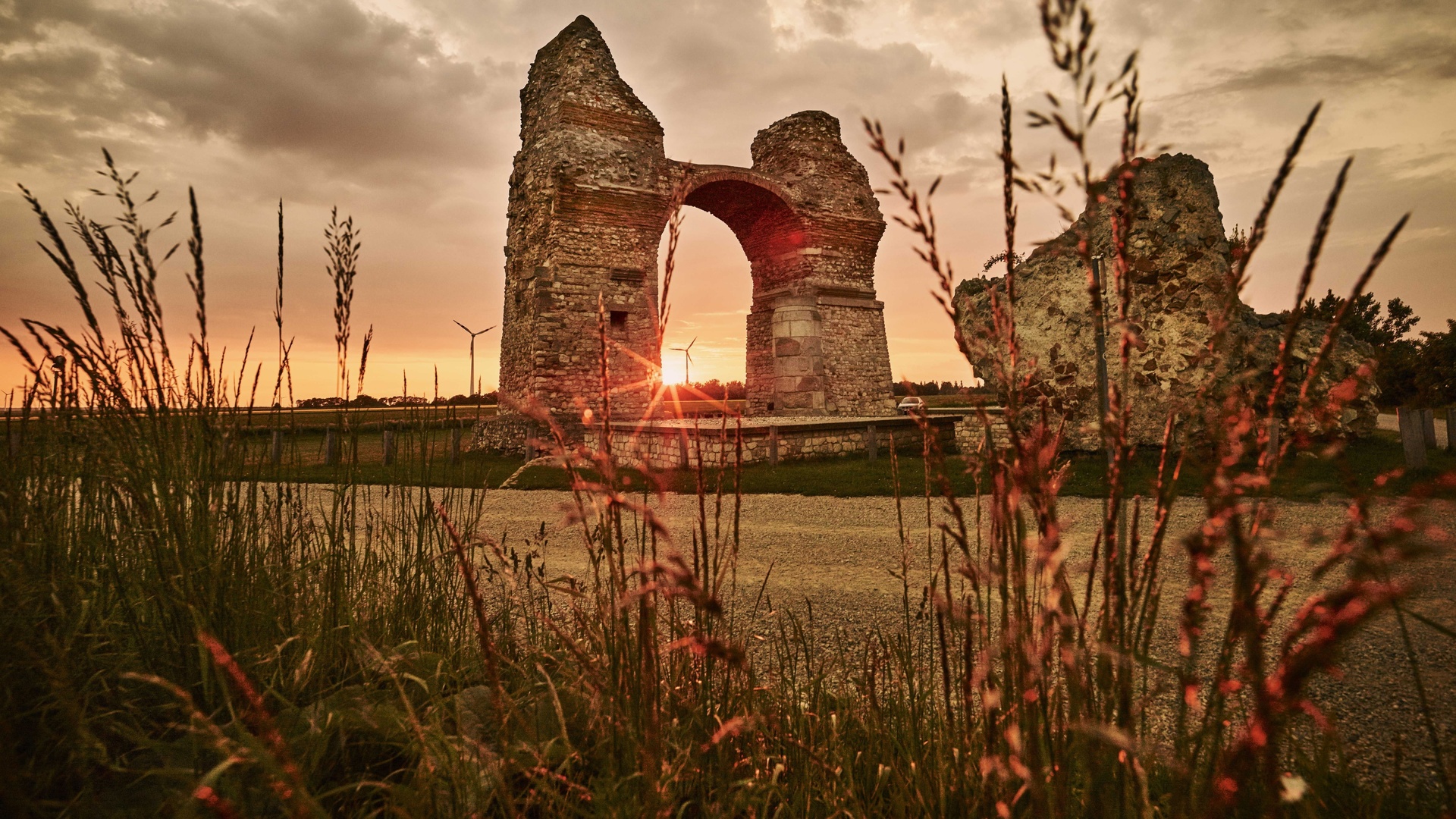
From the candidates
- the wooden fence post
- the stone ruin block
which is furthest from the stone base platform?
the wooden fence post

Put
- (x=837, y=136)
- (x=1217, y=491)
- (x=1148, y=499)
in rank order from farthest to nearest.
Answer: (x=837, y=136) → (x=1148, y=499) → (x=1217, y=491)

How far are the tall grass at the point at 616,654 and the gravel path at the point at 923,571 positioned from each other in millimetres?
115

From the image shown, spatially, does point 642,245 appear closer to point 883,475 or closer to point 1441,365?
point 883,475

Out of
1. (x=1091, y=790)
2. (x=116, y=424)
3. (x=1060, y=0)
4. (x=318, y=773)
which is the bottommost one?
(x=318, y=773)

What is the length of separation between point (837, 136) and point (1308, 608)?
16.9 metres

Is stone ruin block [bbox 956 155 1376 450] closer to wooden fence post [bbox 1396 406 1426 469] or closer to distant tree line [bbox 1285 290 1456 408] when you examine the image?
wooden fence post [bbox 1396 406 1426 469]

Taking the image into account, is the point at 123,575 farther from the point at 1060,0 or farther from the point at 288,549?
the point at 1060,0

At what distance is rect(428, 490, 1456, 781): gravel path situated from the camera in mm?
2182

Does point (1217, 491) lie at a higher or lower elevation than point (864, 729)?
higher

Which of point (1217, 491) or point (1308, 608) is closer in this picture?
point (1308, 608)

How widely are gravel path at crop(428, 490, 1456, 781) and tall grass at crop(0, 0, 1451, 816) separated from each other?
0.38ft

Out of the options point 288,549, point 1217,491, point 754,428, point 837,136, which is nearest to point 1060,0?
point 1217,491

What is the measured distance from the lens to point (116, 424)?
5.59 feet

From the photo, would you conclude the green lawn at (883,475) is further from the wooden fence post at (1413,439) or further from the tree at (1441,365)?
the tree at (1441,365)
